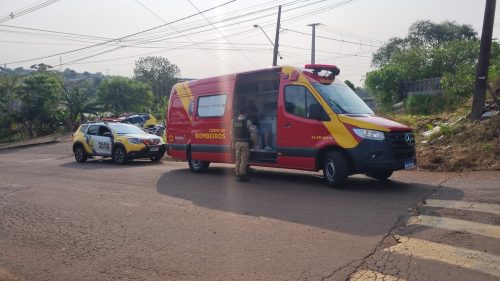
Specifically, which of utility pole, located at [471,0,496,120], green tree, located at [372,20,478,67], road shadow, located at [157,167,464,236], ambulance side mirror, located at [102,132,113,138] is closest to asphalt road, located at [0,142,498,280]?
road shadow, located at [157,167,464,236]

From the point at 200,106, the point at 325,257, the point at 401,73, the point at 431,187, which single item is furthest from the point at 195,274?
the point at 401,73

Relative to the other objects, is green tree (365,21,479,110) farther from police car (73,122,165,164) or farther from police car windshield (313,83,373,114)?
police car windshield (313,83,373,114)

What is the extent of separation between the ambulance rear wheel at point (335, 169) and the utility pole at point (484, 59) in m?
6.53

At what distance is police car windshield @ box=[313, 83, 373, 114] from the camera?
28.9 ft

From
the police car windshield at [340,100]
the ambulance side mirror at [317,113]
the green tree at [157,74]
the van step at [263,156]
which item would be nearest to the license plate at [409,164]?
the police car windshield at [340,100]

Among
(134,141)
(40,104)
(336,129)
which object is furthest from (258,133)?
(40,104)

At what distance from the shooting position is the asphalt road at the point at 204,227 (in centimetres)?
473

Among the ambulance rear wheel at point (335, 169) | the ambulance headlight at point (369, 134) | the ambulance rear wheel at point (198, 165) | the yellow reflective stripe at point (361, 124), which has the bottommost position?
the ambulance rear wheel at point (198, 165)

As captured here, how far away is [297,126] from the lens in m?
9.29

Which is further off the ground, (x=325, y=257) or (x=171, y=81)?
(x=171, y=81)

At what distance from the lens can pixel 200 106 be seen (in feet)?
39.5

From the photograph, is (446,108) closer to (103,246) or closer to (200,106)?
(200,106)

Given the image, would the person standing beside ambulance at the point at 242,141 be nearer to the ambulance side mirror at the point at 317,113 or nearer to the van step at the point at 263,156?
the van step at the point at 263,156

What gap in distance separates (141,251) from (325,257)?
7.42 ft
